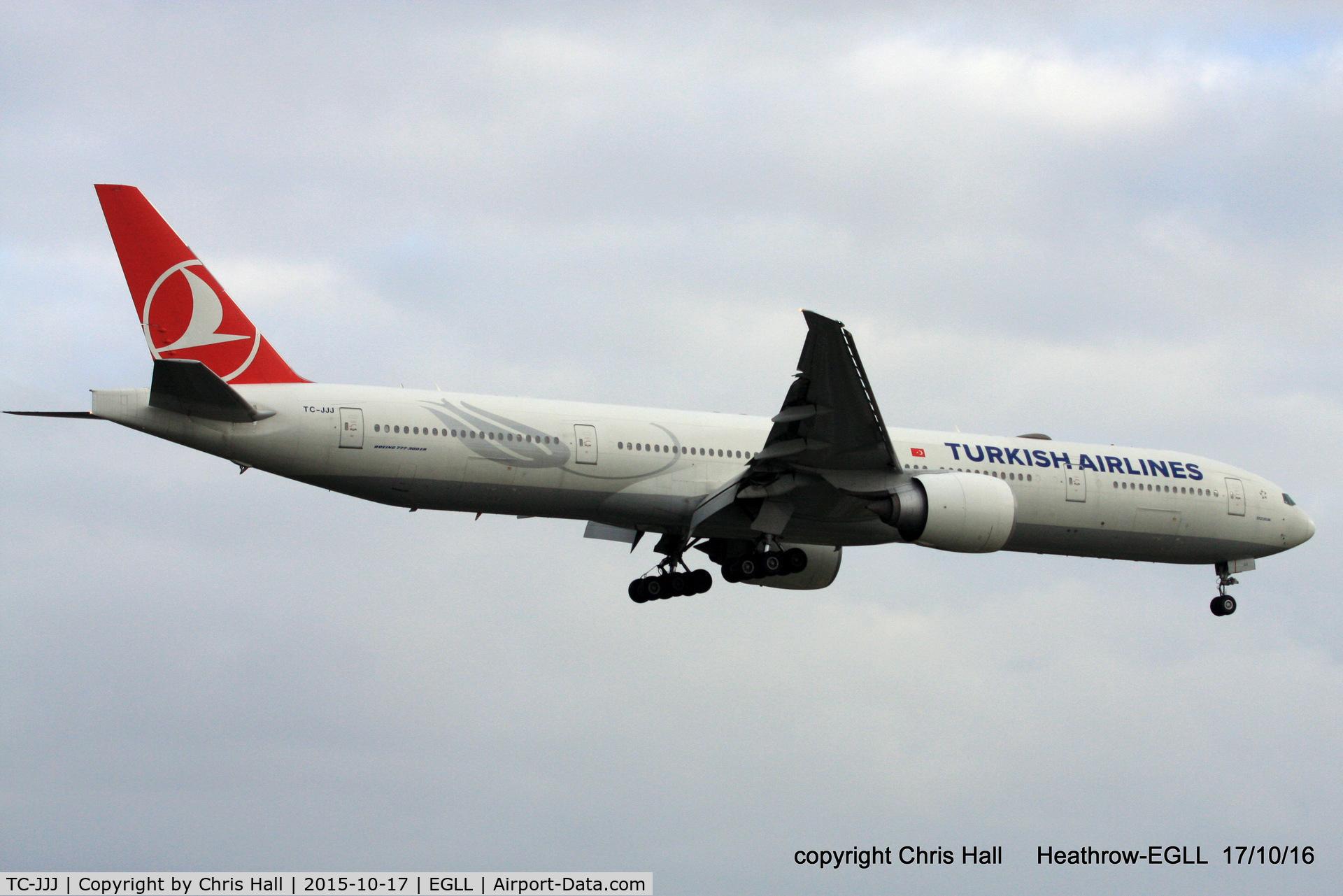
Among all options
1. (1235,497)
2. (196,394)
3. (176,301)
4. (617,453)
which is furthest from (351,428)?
(1235,497)

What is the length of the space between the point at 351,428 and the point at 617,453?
4.88 metres

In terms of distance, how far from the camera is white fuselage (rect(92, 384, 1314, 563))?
26016 mm

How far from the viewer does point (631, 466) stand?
28.0 metres

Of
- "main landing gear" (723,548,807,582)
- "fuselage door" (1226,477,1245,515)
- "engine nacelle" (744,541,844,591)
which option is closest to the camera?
"main landing gear" (723,548,807,582)

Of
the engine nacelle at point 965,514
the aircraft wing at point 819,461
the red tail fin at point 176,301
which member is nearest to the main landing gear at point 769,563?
the aircraft wing at point 819,461

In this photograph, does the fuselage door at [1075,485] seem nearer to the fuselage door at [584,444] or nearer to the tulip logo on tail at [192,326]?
the fuselage door at [584,444]

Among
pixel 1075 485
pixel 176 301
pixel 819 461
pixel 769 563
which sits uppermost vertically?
pixel 176 301

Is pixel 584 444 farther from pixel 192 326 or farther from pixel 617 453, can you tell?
pixel 192 326

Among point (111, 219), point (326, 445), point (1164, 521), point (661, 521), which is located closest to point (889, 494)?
point (661, 521)

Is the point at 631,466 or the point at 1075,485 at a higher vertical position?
the point at 1075,485

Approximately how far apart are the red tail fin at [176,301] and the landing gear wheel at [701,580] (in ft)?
30.0

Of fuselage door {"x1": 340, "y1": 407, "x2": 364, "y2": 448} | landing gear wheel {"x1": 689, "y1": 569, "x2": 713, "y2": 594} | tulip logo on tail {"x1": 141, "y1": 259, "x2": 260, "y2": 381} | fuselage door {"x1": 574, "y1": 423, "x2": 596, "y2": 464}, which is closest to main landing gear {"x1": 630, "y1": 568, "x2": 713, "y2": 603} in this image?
landing gear wheel {"x1": 689, "y1": 569, "x2": 713, "y2": 594}

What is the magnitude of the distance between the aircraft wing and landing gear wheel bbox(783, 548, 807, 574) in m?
0.42

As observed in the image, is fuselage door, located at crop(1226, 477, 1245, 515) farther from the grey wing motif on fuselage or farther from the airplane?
the grey wing motif on fuselage
